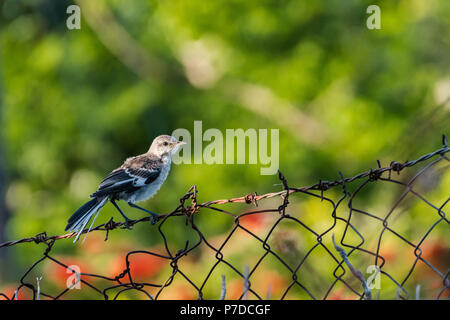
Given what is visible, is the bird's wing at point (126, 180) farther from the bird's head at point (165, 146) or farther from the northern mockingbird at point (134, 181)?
the bird's head at point (165, 146)

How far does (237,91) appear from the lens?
10.3 m

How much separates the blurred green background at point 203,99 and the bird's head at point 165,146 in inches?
49.4

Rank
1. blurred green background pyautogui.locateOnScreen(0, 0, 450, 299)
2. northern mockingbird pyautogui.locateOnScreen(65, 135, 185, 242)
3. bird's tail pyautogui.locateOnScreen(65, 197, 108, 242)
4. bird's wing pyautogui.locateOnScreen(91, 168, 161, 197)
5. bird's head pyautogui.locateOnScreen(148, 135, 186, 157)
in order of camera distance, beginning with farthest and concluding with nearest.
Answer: blurred green background pyautogui.locateOnScreen(0, 0, 450, 299) < bird's head pyautogui.locateOnScreen(148, 135, 186, 157) < bird's wing pyautogui.locateOnScreen(91, 168, 161, 197) < northern mockingbird pyautogui.locateOnScreen(65, 135, 185, 242) < bird's tail pyautogui.locateOnScreen(65, 197, 108, 242)

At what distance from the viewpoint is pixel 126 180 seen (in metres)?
4.21

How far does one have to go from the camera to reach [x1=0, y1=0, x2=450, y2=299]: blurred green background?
320 inches

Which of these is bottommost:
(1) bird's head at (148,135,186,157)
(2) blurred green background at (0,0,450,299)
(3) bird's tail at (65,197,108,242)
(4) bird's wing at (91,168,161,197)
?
(3) bird's tail at (65,197,108,242)

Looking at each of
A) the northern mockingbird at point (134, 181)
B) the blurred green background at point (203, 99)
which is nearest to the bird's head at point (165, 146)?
the northern mockingbird at point (134, 181)

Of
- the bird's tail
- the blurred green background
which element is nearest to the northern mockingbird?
the bird's tail

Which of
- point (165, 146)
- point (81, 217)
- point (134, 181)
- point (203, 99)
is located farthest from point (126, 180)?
point (203, 99)

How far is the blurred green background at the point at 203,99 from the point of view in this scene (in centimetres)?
812

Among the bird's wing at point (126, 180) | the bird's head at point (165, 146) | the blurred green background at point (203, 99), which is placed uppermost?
→ the blurred green background at point (203, 99)

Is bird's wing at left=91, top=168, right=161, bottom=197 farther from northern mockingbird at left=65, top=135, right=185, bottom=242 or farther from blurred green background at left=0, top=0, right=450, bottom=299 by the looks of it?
blurred green background at left=0, top=0, right=450, bottom=299
